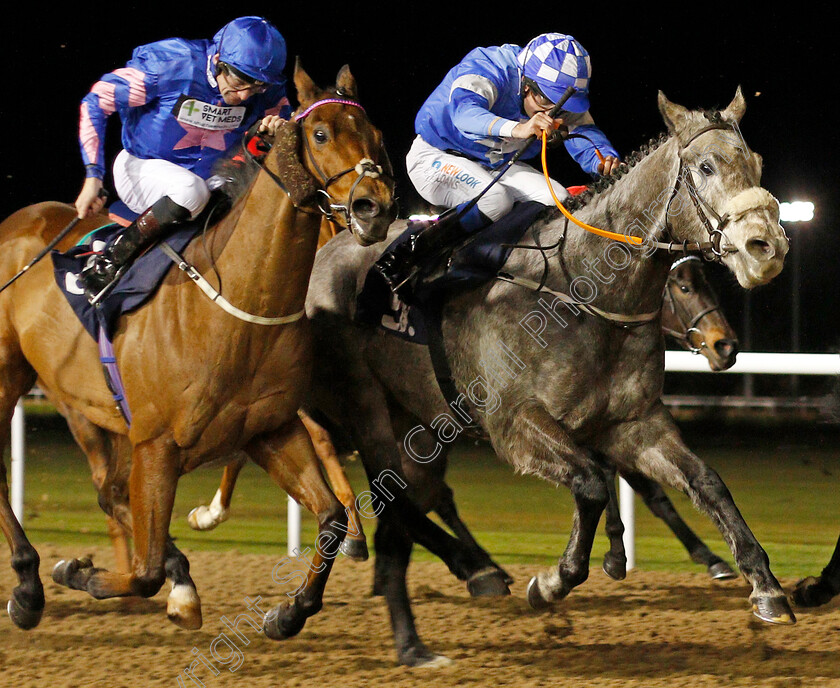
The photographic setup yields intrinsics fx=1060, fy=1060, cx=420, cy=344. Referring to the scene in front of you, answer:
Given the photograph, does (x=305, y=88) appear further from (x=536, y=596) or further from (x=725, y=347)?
(x=725, y=347)

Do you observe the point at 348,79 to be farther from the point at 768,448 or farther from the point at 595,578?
the point at 768,448

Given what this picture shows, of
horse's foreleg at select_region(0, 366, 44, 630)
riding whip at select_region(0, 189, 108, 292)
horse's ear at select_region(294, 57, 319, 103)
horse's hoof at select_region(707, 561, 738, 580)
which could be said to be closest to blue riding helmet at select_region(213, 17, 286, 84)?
horse's ear at select_region(294, 57, 319, 103)

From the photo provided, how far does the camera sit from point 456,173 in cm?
425

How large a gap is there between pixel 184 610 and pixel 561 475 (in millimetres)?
1367

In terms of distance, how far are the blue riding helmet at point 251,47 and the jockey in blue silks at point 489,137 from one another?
747 mm

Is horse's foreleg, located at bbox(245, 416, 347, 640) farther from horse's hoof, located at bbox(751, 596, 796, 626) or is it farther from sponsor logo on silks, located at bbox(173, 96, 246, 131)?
horse's hoof, located at bbox(751, 596, 796, 626)

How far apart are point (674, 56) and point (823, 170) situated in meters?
4.87

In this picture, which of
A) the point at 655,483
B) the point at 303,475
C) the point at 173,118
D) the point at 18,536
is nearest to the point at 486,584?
the point at 303,475

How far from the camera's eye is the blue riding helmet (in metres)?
3.70

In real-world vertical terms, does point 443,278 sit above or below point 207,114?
below

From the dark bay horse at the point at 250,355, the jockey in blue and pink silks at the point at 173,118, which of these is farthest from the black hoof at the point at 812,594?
the jockey in blue and pink silks at the point at 173,118

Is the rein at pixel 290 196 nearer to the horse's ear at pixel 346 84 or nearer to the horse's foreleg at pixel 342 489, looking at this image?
the horse's ear at pixel 346 84

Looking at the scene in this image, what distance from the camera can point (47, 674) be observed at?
3.54 meters

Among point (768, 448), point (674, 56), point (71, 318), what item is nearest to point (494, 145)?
point (71, 318)
